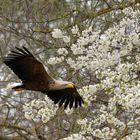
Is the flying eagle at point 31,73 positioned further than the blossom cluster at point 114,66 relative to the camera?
No

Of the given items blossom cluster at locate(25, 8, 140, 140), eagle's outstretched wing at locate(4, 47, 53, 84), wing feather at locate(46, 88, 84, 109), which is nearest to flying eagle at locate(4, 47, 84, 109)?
eagle's outstretched wing at locate(4, 47, 53, 84)

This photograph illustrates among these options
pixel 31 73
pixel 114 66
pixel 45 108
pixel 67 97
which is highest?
pixel 114 66

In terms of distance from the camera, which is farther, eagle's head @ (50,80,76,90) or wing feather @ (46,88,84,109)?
wing feather @ (46,88,84,109)

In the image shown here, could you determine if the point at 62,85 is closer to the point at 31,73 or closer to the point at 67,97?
the point at 31,73

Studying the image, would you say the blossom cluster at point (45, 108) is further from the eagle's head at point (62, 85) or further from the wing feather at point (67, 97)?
the eagle's head at point (62, 85)

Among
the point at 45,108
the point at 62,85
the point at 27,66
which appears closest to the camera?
the point at 62,85

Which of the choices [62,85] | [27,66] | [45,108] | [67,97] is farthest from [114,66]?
[27,66]

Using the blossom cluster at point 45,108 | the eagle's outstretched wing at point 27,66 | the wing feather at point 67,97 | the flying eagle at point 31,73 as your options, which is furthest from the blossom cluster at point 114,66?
the eagle's outstretched wing at point 27,66

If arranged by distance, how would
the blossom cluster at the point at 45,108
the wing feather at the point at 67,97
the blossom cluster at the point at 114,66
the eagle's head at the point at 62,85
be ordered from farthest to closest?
the blossom cluster at the point at 45,108 → the wing feather at the point at 67,97 → the blossom cluster at the point at 114,66 → the eagle's head at the point at 62,85

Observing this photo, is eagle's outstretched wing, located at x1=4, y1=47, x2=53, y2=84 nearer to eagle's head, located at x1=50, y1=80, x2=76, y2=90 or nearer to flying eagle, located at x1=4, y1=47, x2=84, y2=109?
flying eagle, located at x1=4, y1=47, x2=84, y2=109

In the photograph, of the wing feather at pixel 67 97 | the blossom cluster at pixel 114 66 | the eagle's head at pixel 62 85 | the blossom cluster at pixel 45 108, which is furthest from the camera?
the blossom cluster at pixel 45 108

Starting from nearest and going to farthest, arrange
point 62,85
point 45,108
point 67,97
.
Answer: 1. point 62,85
2. point 67,97
3. point 45,108

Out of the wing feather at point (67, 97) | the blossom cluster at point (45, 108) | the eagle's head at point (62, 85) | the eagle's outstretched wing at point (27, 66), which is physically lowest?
the blossom cluster at point (45, 108)

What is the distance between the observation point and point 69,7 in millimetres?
7449
